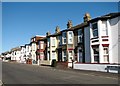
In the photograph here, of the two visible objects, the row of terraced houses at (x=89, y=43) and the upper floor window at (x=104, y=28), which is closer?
the row of terraced houses at (x=89, y=43)

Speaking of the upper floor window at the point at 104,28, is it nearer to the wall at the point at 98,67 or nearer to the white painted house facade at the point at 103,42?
→ the white painted house facade at the point at 103,42

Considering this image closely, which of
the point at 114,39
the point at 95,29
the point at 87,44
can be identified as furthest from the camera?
the point at 87,44

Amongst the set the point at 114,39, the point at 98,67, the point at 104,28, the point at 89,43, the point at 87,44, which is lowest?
the point at 98,67

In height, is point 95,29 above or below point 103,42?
above

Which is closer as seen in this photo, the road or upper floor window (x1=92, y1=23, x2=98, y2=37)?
the road

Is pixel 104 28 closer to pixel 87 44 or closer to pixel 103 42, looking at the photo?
pixel 103 42

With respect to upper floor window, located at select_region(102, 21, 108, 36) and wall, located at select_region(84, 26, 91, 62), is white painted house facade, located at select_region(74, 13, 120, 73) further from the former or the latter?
wall, located at select_region(84, 26, 91, 62)

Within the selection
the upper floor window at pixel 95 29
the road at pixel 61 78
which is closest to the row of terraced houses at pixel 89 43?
the upper floor window at pixel 95 29

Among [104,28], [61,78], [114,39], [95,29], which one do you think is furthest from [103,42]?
[61,78]

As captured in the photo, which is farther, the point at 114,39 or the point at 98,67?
the point at 114,39

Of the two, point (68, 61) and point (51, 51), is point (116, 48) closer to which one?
point (68, 61)

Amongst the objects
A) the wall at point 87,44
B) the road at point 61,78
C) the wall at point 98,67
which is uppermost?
the wall at point 87,44

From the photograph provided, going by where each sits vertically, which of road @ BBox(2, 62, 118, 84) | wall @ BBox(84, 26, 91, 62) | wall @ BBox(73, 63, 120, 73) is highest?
wall @ BBox(84, 26, 91, 62)

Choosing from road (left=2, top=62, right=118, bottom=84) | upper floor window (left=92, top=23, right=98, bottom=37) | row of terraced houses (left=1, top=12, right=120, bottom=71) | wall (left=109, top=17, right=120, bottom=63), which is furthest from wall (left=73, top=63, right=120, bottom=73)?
upper floor window (left=92, top=23, right=98, bottom=37)
